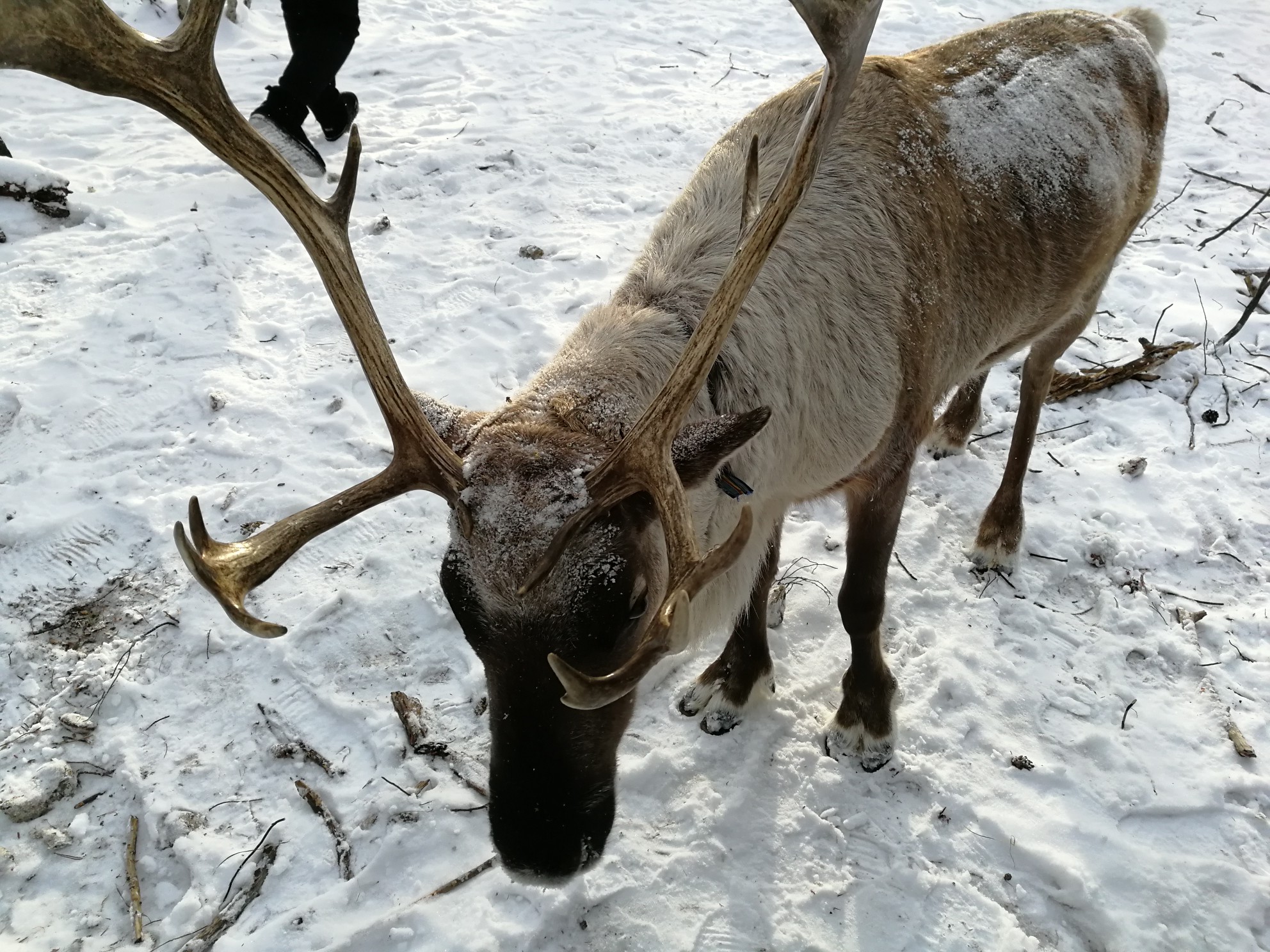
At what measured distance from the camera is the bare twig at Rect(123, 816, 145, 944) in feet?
7.80

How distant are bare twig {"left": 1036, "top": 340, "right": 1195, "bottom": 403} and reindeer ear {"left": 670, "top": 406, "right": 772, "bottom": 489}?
135 inches

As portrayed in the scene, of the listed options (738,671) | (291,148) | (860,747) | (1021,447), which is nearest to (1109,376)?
(1021,447)

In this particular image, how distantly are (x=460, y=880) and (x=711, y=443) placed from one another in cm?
169

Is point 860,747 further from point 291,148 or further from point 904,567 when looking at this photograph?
point 291,148

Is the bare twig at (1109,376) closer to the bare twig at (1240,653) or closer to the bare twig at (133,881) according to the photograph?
the bare twig at (1240,653)

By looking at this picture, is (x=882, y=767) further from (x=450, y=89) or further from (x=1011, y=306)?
(x=450, y=89)

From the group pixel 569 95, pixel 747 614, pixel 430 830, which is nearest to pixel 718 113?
pixel 569 95

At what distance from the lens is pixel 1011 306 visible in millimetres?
3104

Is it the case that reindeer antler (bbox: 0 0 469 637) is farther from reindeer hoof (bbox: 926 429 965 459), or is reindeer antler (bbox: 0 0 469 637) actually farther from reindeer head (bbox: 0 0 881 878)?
reindeer hoof (bbox: 926 429 965 459)

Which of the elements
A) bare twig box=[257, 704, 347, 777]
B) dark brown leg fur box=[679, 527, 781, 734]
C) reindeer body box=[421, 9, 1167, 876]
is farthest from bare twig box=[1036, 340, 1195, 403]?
bare twig box=[257, 704, 347, 777]

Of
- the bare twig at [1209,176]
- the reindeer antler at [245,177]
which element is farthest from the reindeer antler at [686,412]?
the bare twig at [1209,176]

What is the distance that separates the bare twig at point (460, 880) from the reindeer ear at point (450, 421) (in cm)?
143

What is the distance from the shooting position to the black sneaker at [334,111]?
579cm

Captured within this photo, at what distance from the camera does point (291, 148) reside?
5.42 meters
